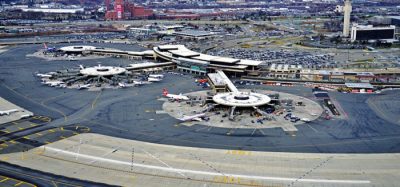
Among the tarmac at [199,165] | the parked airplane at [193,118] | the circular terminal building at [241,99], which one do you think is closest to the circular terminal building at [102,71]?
the circular terminal building at [241,99]

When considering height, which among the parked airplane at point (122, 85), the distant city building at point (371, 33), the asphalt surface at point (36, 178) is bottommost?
the asphalt surface at point (36, 178)

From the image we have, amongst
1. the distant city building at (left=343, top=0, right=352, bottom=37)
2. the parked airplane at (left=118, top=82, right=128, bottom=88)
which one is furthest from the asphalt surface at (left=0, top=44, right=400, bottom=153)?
the distant city building at (left=343, top=0, right=352, bottom=37)

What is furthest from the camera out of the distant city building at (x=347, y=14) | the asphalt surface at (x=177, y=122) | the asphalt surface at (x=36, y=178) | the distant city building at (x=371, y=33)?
the distant city building at (x=347, y=14)

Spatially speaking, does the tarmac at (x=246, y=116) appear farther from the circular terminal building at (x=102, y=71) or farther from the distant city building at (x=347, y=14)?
the distant city building at (x=347, y=14)

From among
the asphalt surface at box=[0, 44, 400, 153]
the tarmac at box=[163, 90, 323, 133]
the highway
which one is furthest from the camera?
the tarmac at box=[163, 90, 323, 133]

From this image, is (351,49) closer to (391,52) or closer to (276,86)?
(391,52)

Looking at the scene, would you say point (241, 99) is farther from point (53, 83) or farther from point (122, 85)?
point (53, 83)

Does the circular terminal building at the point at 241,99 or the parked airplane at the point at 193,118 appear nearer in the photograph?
the parked airplane at the point at 193,118

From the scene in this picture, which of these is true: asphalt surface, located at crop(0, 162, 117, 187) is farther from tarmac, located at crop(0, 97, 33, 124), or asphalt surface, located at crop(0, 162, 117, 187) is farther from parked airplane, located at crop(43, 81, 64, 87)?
parked airplane, located at crop(43, 81, 64, 87)

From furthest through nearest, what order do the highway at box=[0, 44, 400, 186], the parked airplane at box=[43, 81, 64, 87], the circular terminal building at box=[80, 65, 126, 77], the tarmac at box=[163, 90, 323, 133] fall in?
the circular terminal building at box=[80, 65, 126, 77] → the parked airplane at box=[43, 81, 64, 87] → the tarmac at box=[163, 90, 323, 133] → the highway at box=[0, 44, 400, 186]
